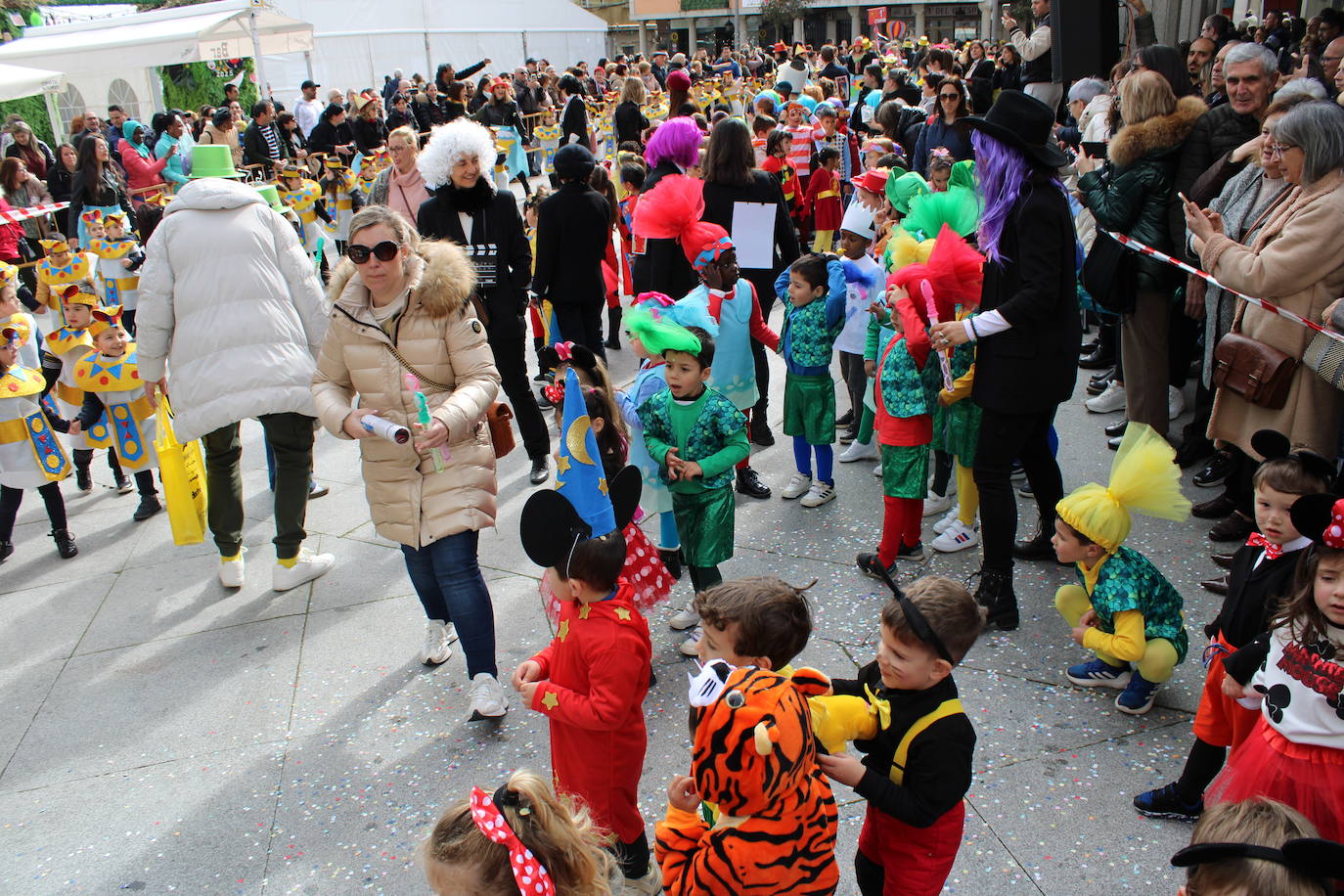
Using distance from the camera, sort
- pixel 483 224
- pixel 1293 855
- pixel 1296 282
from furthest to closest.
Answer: pixel 483 224 → pixel 1296 282 → pixel 1293 855

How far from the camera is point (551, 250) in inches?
235

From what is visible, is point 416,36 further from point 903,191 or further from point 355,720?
point 355,720

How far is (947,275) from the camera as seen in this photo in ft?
13.9

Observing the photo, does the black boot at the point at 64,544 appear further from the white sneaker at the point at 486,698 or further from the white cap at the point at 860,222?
Answer: the white cap at the point at 860,222

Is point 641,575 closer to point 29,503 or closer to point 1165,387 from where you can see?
point 1165,387

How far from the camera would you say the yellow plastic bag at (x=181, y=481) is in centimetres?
496

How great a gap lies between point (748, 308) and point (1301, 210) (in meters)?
2.54

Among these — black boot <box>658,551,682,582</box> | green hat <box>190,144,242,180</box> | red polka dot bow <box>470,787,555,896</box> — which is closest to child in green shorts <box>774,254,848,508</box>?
black boot <box>658,551,682,582</box>

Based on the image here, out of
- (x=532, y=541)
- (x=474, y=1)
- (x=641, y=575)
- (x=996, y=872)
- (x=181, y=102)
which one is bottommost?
(x=996, y=872)

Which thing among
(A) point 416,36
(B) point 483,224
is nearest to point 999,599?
(B) point 483,224

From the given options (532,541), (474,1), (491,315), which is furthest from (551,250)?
(474,1)

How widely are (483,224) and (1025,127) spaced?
305cm

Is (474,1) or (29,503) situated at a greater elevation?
(474,1)

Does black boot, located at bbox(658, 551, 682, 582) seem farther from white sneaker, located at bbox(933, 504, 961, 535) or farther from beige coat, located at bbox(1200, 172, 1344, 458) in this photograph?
beige coat, located at bbox(1200, 172, 1344, 458)
